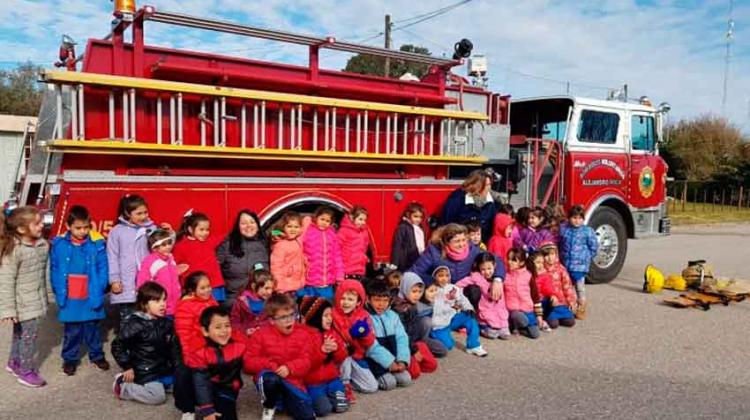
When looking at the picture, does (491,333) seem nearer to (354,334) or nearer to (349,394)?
(354,334)

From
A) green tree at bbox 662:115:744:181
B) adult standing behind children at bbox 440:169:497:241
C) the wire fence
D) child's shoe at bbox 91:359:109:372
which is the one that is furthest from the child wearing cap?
green tree at bbox 662:115:744:181

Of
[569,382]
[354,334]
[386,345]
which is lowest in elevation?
[569,382]

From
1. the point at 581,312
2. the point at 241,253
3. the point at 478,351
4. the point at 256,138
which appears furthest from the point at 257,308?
the point at 581,312

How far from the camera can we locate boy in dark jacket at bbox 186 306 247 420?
3.54 m

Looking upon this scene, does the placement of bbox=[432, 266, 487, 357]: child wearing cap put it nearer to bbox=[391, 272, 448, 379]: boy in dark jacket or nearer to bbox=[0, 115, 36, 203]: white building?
bbox=[391, 272, 448, 379]: boy in dark jacket

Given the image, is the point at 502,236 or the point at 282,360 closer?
the point at 282,360

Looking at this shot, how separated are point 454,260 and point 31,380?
11.1ft

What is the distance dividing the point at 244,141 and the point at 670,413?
12.5 ft

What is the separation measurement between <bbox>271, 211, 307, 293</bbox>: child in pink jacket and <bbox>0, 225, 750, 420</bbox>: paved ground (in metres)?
1.13

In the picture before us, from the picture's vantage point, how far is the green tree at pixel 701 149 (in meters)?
30.7

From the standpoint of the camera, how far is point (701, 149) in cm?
3116

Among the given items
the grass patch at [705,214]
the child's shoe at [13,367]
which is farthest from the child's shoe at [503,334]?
the grass patch at [705,214]

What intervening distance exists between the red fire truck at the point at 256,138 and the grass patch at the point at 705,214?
14766 millimetres

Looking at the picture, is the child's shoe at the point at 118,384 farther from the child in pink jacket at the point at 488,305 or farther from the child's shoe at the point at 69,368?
the child in pink jacket at the point at 488,305
